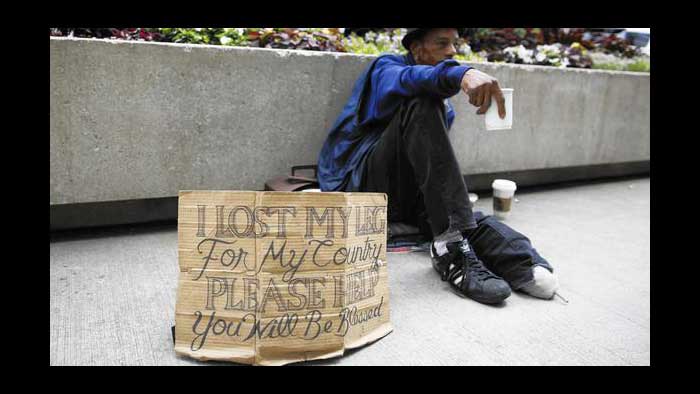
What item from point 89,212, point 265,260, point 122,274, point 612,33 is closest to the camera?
point 265,260

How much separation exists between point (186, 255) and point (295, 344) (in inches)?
17.7

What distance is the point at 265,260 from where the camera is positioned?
1.57m

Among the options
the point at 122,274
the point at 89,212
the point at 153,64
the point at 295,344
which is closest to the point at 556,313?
the point at 295,344

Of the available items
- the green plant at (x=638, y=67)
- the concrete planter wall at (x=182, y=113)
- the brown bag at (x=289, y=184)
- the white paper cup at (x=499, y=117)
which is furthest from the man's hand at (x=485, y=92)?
the green plant at (x=638, y=67)

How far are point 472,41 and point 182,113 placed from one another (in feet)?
11.3

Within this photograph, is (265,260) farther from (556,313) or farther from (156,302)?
(556,313)

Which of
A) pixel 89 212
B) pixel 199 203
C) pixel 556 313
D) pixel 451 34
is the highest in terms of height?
pixel 451 34

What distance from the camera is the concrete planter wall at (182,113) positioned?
8.43ft

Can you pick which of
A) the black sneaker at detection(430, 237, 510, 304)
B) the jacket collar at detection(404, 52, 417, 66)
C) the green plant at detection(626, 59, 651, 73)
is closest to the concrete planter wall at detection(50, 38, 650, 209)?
the jacket collar at detection(404, 52, 417, 66)

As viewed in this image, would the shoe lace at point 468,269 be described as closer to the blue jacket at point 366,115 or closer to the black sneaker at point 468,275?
the black sneaker at point 468,275

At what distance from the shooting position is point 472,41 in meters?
5.19

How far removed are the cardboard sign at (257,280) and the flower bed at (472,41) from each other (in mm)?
1794

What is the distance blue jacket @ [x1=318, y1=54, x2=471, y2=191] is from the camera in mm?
2299

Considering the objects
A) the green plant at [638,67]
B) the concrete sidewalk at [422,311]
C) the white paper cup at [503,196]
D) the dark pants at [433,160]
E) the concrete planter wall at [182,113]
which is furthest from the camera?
the green plant at [638,67]
